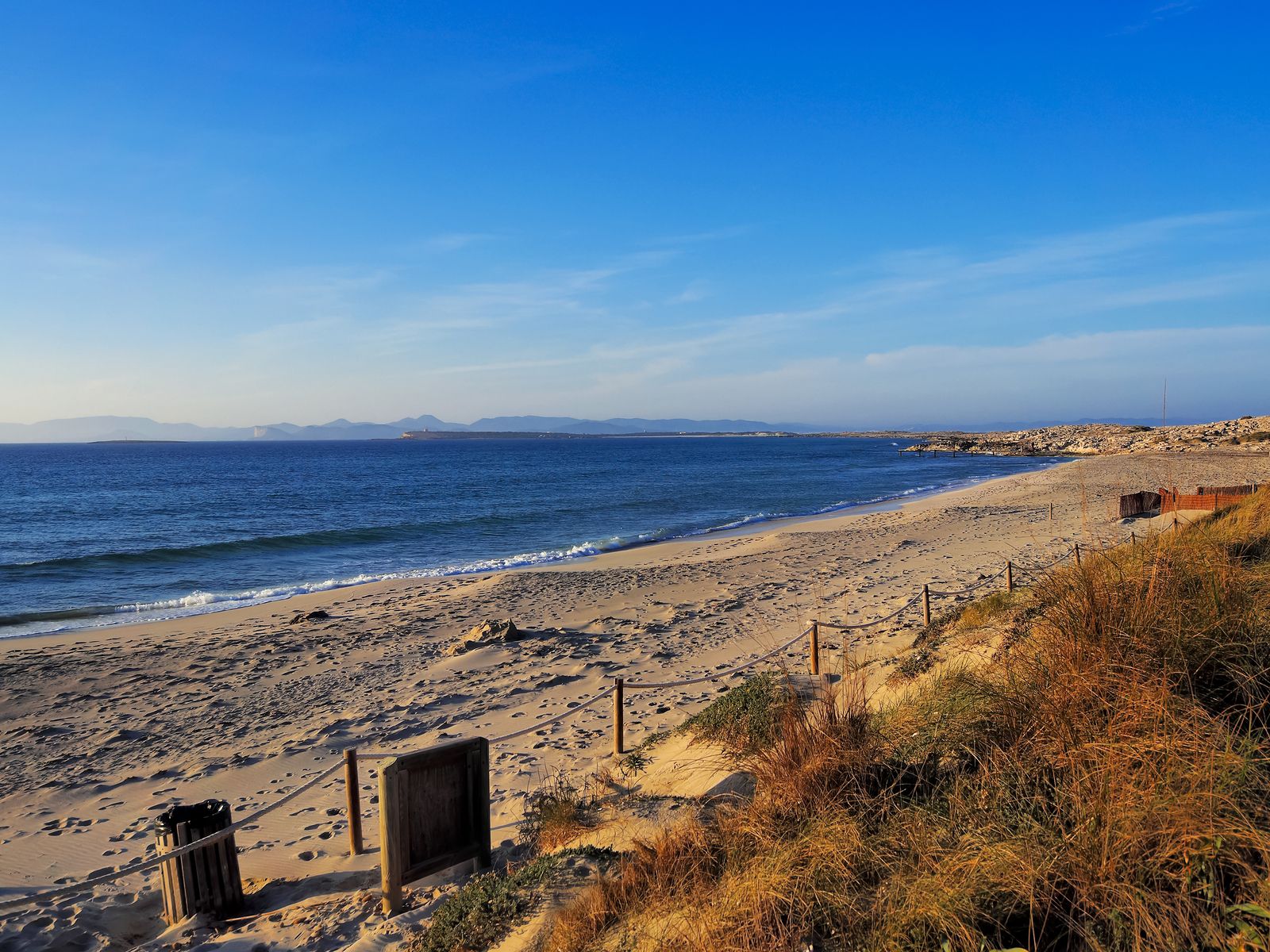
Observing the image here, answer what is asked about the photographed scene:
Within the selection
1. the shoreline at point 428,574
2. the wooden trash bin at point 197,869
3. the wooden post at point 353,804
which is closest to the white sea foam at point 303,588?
the shoreline at point 428,574

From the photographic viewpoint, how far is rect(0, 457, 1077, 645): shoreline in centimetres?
1681

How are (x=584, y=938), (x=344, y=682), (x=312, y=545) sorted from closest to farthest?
(x=584, y=938) < (x=344, y=682) < (x=312, y=545)

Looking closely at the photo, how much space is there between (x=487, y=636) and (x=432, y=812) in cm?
810

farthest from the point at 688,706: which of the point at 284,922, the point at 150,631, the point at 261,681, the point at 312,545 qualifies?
the point at 312,545

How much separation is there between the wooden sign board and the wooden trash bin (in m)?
1.35

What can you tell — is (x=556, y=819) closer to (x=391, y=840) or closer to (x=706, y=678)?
(x=391, y=840)

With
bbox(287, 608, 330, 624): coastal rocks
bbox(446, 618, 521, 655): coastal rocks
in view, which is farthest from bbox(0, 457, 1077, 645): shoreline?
bbox(446, 618, 521, 655): coastal rocks

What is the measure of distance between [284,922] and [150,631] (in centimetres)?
1321

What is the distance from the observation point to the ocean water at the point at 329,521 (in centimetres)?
2105

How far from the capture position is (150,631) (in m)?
15.5

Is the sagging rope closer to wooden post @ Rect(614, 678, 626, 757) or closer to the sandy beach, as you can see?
wooden post @ Rect(614, 678, 626, 757)

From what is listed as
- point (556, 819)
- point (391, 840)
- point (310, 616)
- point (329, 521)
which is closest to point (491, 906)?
point (391, 840)

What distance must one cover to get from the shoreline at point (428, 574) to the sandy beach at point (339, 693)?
1.82 ft

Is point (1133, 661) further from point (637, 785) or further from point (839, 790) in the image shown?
point (637, 785)
